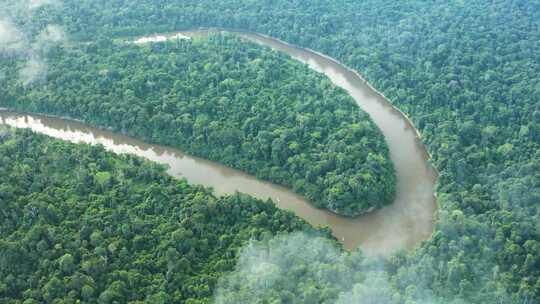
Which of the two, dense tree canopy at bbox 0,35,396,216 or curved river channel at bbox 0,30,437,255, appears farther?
dense tree canopy at bbox 0,35,396,216

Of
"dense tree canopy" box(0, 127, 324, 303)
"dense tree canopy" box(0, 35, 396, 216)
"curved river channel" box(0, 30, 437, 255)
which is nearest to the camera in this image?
"dense tree canopy" box(0, 127, 324, 303)

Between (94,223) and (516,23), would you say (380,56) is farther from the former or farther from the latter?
(94,223)

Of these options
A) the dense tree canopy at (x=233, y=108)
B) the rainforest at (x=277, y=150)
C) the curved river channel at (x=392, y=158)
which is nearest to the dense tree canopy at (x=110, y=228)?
the rainforest at (x=277, y=150)

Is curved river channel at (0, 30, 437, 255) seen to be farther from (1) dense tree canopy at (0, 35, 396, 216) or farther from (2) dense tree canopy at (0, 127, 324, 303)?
(2) dense tree canopy at (0, 127, 324, 303)

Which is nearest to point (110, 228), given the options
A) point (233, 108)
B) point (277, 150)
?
point (277, 150)

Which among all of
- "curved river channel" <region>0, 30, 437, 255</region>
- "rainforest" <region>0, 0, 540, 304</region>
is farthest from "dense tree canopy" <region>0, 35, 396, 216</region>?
"curved river channel" <region>0, 30, 437, 255</region>

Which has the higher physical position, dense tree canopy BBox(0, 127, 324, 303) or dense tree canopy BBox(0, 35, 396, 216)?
dense tree canopy BBox(0, 35, 396, 216)

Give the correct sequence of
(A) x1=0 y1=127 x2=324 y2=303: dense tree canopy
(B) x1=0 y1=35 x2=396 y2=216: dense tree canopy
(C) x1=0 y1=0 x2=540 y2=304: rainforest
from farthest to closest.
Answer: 1. (B) x1=0 y1=35 x2=396 y2=216: dense tree canopy
2. (C) x1=0 y1=0 x2=540 y2=304: rainforest
3. (A) x1=0 y1=127 x2=324 y2=303: dense tree canopy

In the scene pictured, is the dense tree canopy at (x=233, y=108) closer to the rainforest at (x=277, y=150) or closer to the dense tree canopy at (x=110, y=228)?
the rainforest at (x=277, y=150)
